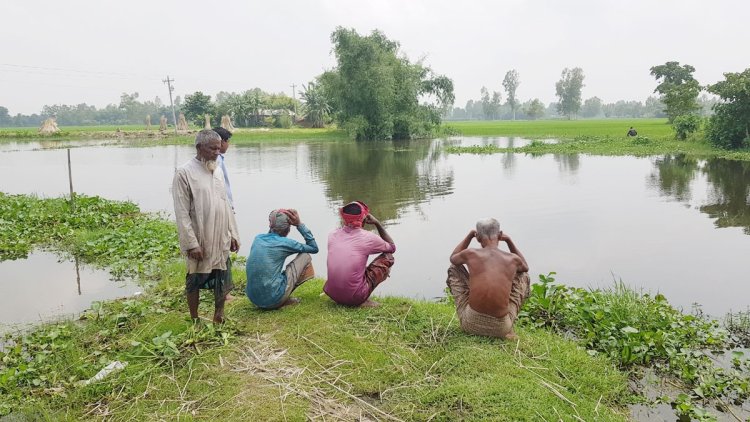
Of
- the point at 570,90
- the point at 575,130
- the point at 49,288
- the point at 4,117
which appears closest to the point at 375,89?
the point at 575,130

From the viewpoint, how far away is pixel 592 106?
159000 mm

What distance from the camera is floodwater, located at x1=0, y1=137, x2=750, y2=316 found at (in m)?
6.84

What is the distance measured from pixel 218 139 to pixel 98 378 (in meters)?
2.13

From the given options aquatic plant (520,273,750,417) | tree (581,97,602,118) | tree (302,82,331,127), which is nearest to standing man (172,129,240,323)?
aquatic plant (520,273,750,417)

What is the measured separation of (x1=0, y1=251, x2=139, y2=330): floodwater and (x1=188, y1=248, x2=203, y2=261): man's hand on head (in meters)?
2.42

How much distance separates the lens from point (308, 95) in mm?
57938

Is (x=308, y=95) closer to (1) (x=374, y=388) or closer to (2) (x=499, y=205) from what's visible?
(2) (x=499, y=205)

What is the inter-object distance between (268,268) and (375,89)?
112 feet

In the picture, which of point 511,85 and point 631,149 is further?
point 511,85

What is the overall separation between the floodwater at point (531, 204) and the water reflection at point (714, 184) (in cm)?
4

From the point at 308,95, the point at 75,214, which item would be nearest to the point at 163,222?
the point at 75,214

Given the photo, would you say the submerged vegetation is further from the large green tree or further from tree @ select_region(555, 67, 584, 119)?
tree @ select_region(555, 67, 584, 119)

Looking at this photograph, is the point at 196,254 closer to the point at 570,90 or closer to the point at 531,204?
the point at 531,204

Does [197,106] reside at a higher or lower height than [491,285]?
higher
